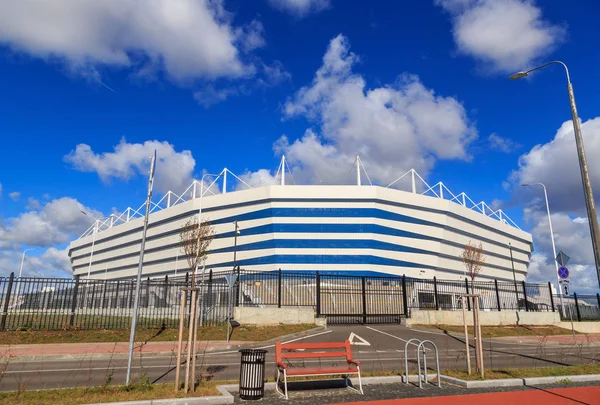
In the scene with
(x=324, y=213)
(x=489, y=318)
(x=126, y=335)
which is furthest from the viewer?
(x=324, y=213)

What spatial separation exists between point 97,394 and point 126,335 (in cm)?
1156

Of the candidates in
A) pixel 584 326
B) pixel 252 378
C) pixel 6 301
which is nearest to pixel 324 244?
pixel 584 326

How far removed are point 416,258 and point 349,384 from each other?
7392 centimetres

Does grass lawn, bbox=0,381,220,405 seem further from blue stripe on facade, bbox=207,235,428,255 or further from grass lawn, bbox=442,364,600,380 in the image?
blue stripe on facade, bbox=207,235,428,255

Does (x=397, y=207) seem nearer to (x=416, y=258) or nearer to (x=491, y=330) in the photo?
(x=416, y=258)

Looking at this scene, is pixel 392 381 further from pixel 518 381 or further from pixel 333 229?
pixel 333 229

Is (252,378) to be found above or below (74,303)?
below

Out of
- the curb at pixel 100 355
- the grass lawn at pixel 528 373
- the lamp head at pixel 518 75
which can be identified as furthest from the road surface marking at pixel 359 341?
the lamp head at pixel 518 75

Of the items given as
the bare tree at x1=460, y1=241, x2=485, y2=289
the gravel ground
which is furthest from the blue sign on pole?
the bare tree at x1=460, y1=241, x2=485, y2=289

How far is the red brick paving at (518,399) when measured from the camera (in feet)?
23.0

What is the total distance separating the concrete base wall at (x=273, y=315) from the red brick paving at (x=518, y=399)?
1518 centimetres

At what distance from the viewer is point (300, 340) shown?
18391 mm

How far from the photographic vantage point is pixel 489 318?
85.5 ft

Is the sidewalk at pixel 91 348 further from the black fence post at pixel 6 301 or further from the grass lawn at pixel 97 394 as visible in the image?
the grass lawn at pixel 97 394
